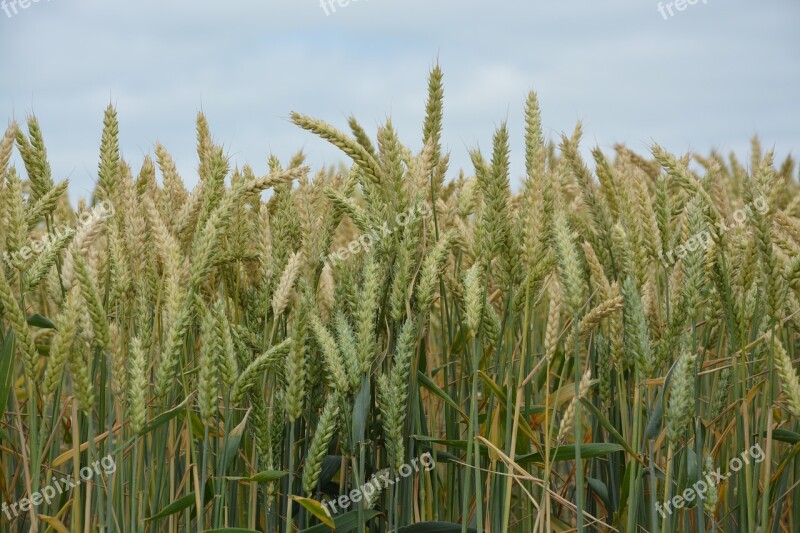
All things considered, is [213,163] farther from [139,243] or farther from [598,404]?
[598,404]

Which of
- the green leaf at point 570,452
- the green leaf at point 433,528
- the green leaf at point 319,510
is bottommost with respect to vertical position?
the green leaf at point 433,528

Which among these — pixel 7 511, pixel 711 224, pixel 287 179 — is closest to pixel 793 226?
pixel 711 224

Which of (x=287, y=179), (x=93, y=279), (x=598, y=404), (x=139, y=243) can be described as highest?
(x=287, y=179)

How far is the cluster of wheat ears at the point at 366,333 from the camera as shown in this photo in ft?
6.19

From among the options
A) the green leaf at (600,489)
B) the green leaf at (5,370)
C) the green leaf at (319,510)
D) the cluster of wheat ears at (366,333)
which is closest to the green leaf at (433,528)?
the cluster of wheat ears at (366,333)

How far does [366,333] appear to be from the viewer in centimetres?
190

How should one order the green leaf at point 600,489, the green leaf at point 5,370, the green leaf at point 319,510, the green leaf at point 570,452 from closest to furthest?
the green leaf at point 319,510, the green leaf at point 570,452, the green leaf at point 5,370, the green leaf at point 600,489

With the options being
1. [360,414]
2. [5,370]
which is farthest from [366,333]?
[5,370]

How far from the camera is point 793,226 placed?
8.54 ft

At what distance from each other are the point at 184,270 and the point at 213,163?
34 centimetres

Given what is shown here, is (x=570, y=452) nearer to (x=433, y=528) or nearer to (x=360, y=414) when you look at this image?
(x=433, y=528)

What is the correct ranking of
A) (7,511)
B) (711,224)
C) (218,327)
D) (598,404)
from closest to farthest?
(218,327) < (711,224) < (7,511) < (598,404)

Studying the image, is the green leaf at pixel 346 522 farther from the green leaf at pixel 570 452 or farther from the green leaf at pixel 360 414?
the green leaf at pixel 570 452

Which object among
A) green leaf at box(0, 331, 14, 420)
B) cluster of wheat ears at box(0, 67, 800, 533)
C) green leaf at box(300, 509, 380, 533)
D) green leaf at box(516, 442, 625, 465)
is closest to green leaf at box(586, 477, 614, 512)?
cluster of wheat ears at box(0, 67, 800, 533)
